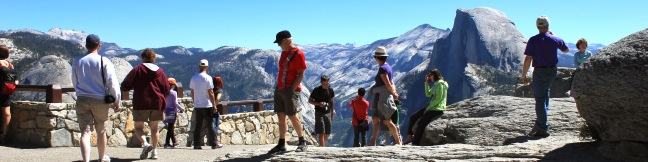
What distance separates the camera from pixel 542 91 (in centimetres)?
711

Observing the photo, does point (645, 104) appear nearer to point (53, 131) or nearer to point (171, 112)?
point (171, 112)

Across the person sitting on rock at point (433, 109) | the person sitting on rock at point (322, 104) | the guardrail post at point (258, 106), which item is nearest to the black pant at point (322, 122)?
the person sitting on rock at point (322, 104)

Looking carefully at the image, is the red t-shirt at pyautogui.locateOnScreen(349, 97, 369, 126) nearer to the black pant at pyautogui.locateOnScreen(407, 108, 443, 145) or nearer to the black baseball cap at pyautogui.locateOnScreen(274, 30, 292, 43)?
the black pant at pyautogui.locateOnScreen(407, 108, 443, 145)

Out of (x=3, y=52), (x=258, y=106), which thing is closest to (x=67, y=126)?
(x=3, y=52)

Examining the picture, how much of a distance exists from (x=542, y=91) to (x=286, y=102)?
2.92m

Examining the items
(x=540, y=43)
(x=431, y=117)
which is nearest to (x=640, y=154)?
(x=540, y=43)

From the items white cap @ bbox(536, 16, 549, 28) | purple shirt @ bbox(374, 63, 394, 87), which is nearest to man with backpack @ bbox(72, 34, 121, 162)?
purple shirt @ bbox(374, 63, 394, 87)

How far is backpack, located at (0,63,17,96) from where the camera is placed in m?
8.23

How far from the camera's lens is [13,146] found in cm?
1085

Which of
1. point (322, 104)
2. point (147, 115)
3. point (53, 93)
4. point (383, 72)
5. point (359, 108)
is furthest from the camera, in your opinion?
point (359, 108)

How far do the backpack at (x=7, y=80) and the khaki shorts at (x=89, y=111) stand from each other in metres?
1.86

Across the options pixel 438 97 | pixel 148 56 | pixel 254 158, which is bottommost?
pixel 254 158

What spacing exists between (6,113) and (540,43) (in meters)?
7.00

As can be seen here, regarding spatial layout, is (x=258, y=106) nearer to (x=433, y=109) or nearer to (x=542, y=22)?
(x=433, y=109)
